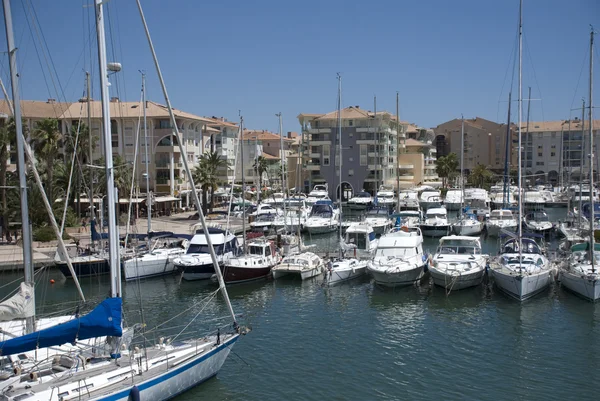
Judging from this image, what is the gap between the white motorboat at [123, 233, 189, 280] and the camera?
123ft

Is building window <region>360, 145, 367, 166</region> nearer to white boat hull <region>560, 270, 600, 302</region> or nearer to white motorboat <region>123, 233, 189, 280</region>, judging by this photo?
white motorboat <region>123, 233, 189, 280</region>

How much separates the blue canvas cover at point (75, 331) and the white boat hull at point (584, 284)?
23.7 m

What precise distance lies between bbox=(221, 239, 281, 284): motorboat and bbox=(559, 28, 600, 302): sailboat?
16851 mm

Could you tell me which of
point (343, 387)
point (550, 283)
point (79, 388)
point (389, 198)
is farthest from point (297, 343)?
point (389, 198)

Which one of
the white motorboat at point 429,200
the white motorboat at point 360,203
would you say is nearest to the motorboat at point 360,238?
the white motorboat at point 360,203

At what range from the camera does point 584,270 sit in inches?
1254

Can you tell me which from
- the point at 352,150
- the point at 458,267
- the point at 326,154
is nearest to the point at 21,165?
the point at 458,267

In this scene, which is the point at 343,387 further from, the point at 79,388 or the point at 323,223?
the point at 323,223

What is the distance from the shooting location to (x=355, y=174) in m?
96.9

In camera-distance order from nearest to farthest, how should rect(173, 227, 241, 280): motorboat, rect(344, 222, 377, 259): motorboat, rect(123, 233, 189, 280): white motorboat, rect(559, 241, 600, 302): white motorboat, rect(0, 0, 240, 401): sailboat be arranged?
1. rect(0, 0, 240, 401): sailboat
2. rect(559, 241, 600, 302): white motorboat
3. rect(173, 227, 241, 280): motorboat
4. rect(123, 233, 189, 280): white motorboat
5. rect(344, 222, 377, 259): motorboat

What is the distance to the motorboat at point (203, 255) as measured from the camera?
36.7m

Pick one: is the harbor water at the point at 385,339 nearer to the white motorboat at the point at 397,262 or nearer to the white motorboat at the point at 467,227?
the white motorboat at the point at 397,262

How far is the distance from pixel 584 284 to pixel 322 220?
33667 millimetres

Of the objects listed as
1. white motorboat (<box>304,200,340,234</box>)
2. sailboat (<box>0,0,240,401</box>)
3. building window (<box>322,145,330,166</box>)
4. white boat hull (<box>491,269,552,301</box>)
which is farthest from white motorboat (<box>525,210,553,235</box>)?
sailboat (<box>0,0,240,401</box>)
